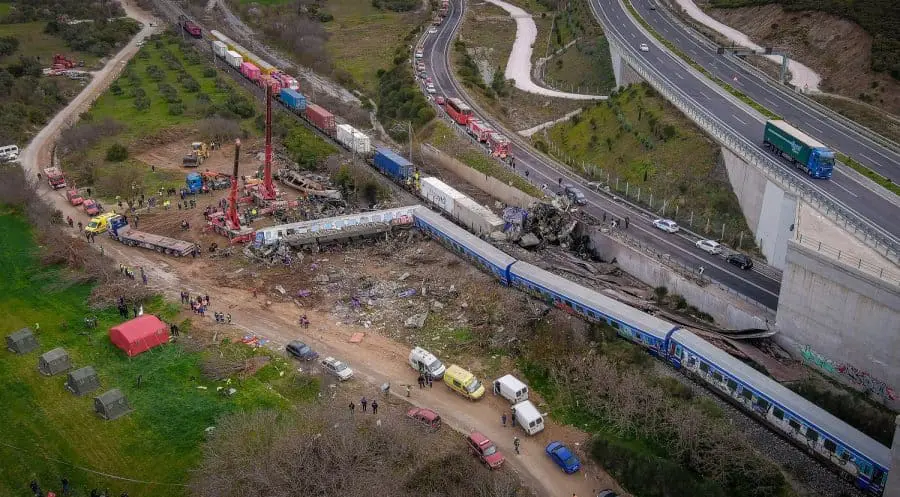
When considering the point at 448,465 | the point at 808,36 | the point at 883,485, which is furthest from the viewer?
the point at 808,36

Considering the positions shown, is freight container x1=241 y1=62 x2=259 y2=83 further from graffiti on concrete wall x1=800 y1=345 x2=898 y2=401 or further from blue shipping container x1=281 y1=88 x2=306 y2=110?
graffiti on concrete wall x1=800 y1=345 x2=898 y2=401

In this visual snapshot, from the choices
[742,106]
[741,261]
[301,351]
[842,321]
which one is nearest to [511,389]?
[301,351]

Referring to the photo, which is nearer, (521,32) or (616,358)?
(616,358)

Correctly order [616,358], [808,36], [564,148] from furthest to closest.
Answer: [808,36] < [564,148] < [616,358]

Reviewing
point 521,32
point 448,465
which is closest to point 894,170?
point 448,465

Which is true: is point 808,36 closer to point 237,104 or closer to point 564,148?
point 564,148

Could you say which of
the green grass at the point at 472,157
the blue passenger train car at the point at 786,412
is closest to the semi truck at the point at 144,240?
the green grass at the point at 472,157

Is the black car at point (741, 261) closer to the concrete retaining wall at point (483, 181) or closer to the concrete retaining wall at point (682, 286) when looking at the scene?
the concrete retaining wall at point (682, 286)
